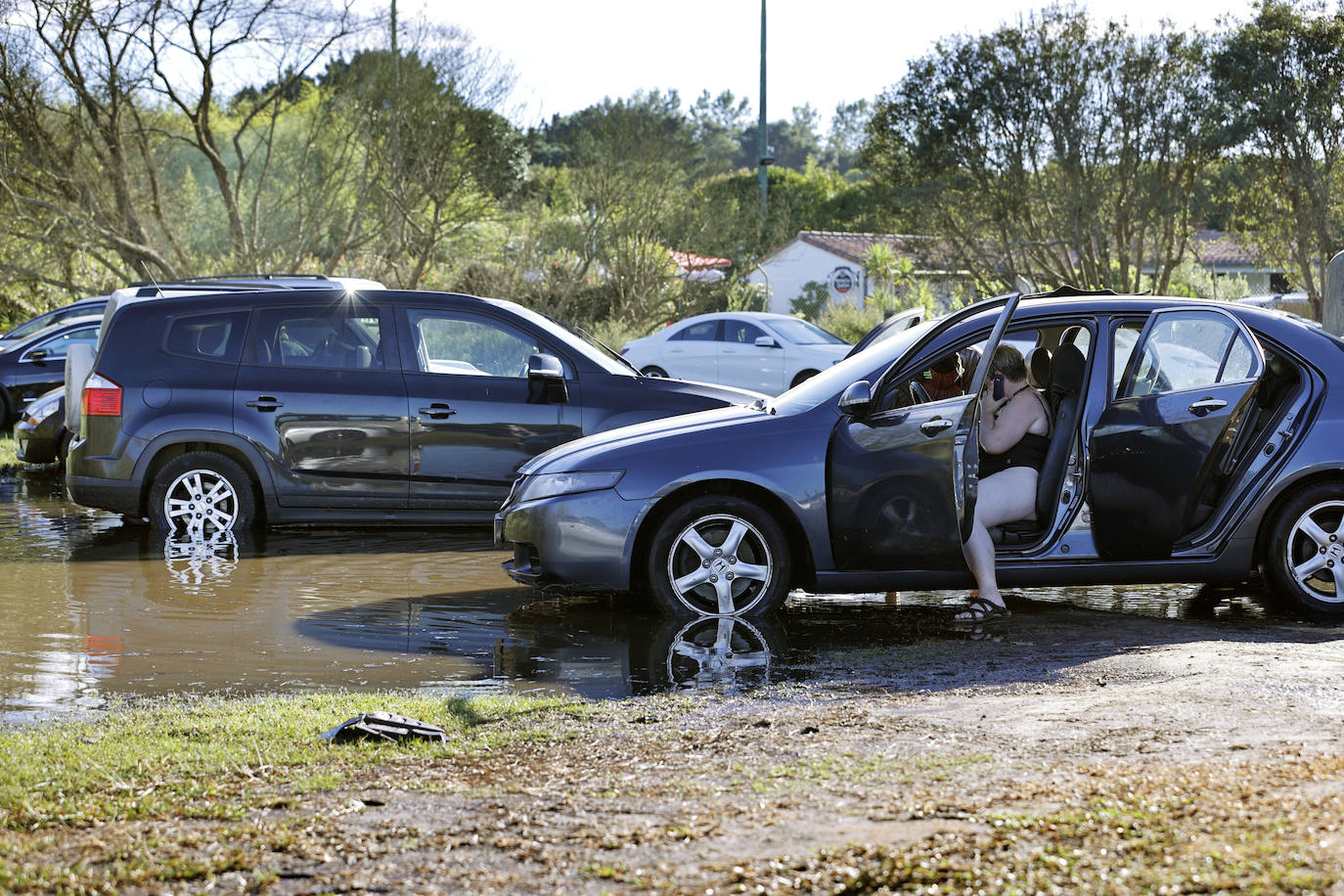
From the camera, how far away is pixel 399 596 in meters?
8.17

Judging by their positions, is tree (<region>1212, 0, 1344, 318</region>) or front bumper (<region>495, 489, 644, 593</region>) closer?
front bumper (<region>495, 489, 644, 593</region>)

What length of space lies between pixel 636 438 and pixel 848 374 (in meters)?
1.14

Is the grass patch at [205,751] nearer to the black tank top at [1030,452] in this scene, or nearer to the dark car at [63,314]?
the black tank top at [1030,452]

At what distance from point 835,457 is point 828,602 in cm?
130

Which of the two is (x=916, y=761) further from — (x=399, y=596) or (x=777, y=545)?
(x=399, y=596)

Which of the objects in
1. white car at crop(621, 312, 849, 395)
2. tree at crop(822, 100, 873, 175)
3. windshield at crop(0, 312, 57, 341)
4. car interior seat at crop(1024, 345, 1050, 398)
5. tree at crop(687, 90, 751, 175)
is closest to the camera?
car interior seat at crop(1024, 345, 1050, 398)

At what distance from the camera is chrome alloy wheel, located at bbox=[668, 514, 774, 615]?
7.16 metres

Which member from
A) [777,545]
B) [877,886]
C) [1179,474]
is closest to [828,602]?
[777,545]

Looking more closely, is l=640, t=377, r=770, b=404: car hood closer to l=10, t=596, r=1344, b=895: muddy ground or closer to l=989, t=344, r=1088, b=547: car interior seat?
l=989, t=344, r=1088, b=547: car interior seat

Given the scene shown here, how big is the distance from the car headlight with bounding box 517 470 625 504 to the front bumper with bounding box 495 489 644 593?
3cm

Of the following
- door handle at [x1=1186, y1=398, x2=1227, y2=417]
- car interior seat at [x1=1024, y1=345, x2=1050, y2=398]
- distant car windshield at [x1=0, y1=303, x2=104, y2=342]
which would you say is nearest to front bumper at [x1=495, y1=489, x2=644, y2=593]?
car interior seat at [x1=1024, y1=345, x2=1050, y2=398]

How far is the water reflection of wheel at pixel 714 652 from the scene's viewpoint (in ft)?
19.6

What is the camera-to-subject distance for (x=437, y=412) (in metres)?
10.0

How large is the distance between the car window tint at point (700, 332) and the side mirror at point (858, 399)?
1566 centimetres
